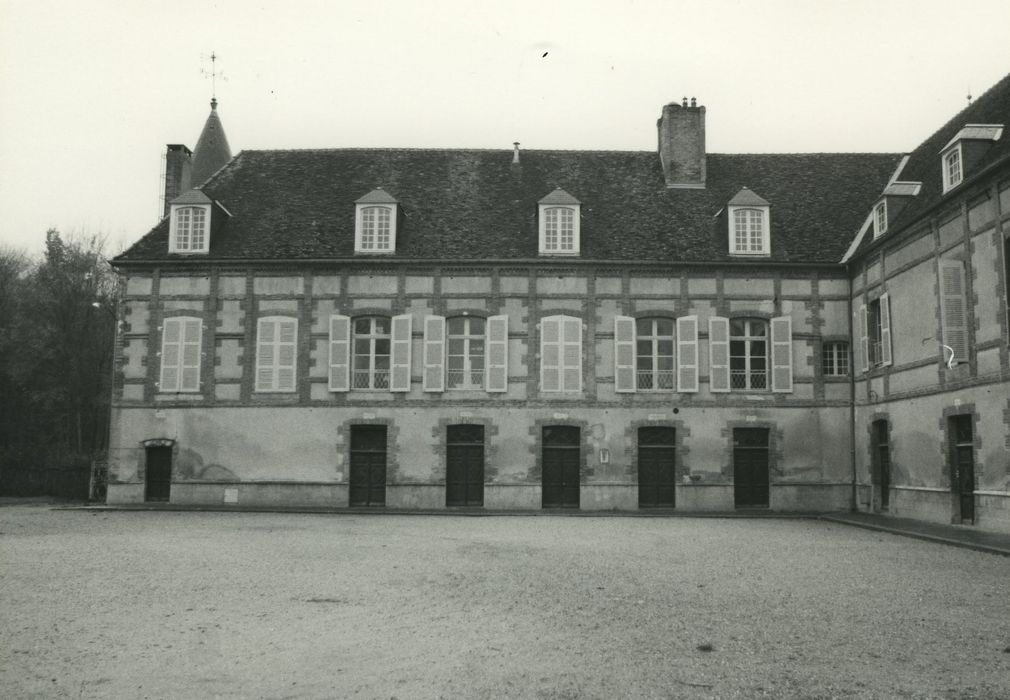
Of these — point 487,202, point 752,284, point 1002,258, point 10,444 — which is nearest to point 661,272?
point 752,284

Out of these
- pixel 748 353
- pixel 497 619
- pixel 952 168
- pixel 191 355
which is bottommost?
pixel 497 619

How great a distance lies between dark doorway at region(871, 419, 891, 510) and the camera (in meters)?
21.1

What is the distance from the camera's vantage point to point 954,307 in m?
17.4

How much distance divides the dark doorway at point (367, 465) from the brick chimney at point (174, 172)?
29.7 feet

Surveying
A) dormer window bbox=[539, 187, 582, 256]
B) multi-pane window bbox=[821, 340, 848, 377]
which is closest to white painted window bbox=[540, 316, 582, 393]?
dormer window bbox=[539, 187, 582, 256]

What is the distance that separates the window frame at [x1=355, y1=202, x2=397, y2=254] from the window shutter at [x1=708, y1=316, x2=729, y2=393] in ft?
28.1

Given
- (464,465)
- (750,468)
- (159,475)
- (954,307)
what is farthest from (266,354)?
(954,307)

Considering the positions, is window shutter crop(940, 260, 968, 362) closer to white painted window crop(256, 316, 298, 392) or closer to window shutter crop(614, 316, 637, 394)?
window shutter crop(614, 316, 637, 394)

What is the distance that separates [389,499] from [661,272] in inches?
361

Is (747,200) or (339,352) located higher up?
(747,200)

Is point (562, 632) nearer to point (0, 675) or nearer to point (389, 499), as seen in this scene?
point (0, 675)

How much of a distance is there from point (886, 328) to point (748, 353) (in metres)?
3.73

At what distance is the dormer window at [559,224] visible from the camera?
77.4ft

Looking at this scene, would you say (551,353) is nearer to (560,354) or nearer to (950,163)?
(560,354)
